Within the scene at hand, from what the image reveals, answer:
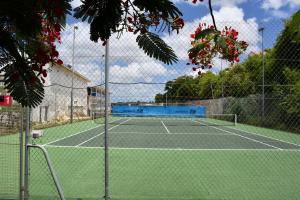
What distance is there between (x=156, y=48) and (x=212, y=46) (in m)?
0.34

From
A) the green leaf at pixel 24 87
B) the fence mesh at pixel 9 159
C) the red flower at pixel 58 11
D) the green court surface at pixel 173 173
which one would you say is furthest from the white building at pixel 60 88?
the green court surface at pixel 173 173

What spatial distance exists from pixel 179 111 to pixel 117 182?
5808 mm

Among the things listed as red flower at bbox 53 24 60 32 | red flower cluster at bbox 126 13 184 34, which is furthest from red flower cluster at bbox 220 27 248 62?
red flower at bbox 53 24 60 32

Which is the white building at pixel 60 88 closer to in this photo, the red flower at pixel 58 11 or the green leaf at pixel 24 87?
the green leaf at pixel 24 87

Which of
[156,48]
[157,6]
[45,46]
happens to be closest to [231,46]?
[156,48]

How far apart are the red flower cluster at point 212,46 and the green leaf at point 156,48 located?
0.23 meters

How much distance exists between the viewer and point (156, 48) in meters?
1.42

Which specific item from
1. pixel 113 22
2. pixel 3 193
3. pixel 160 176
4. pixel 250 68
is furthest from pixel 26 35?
pixel 250 68

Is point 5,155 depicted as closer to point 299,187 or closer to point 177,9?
point 299,187

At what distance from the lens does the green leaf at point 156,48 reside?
4.65ft

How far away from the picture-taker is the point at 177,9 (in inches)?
52.6

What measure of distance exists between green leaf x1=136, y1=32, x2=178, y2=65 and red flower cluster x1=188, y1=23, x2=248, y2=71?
227 mm

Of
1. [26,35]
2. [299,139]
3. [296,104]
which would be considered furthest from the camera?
[299,139]

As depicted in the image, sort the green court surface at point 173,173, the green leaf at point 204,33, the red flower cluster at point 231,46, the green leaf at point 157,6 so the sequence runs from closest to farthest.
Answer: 1. the green leaf at point 157,6
2. the green leaf at point 204,33
3. the red flower cluster at point 231,46
4. the green court surface at point 173,173
